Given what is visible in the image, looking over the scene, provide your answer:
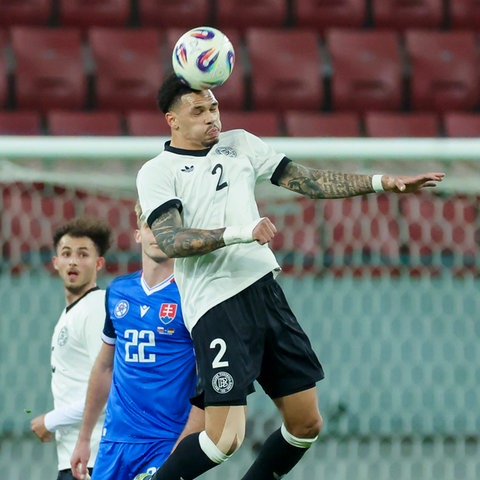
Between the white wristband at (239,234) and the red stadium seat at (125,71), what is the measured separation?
16.3ft

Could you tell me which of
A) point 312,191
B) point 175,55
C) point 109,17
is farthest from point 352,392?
point 109,17

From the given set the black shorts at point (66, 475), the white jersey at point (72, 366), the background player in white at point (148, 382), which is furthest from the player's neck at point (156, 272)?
the black shorts at point (66, 475)

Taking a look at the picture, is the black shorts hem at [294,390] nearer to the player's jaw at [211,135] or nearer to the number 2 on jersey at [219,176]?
the number 2 on jersey at [219,176]

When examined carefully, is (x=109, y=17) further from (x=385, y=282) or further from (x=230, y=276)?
(x=230, y=276)

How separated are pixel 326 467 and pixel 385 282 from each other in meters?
→ 1.04

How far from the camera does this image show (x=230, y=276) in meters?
3.82

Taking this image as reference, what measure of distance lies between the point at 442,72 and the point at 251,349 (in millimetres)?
5541

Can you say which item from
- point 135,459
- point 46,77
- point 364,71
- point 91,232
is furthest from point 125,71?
point 135,459

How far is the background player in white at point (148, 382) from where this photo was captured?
396 centimetres

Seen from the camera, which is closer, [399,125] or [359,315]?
[359,315]

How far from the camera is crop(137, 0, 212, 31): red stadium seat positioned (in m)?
8.99

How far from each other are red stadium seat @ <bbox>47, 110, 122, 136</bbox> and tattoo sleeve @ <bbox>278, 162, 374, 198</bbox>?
404cm

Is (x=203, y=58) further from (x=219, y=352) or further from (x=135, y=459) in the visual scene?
(x=135, y=459)

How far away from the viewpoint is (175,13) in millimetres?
9047
